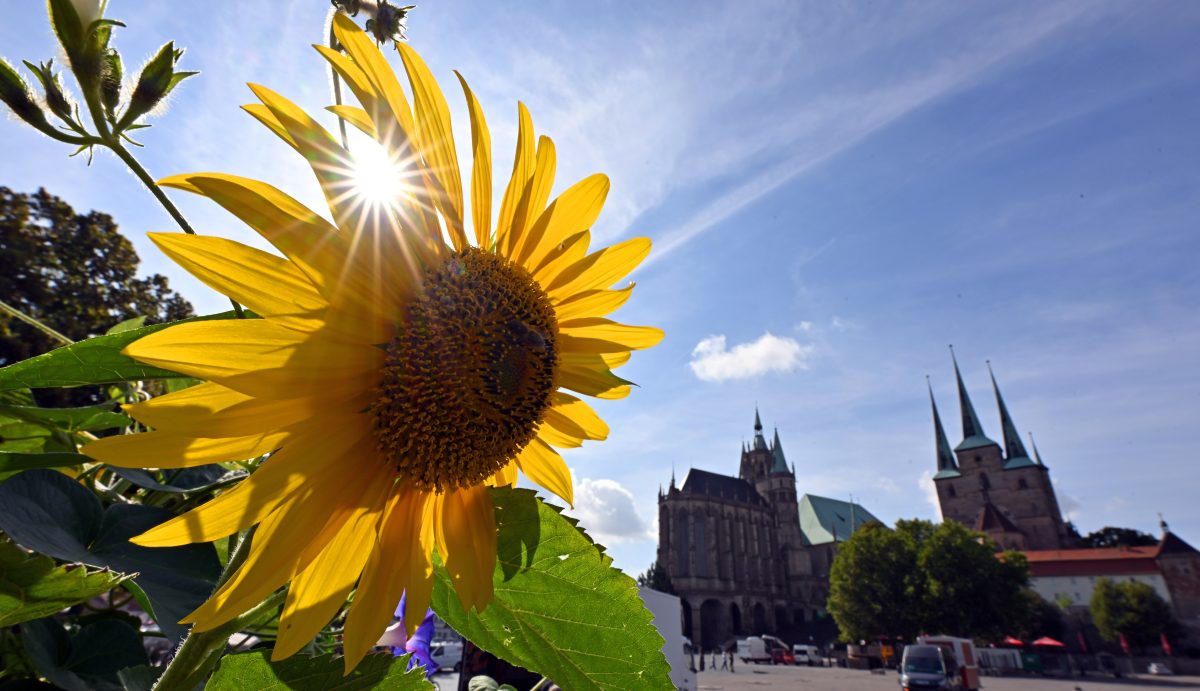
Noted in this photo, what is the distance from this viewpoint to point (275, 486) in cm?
48

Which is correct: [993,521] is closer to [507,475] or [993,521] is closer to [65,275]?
[65,275]

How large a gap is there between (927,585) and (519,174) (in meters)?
48.1

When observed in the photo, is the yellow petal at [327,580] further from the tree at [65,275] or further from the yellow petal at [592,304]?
the tree at [65,275]

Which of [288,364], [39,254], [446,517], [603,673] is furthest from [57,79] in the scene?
[39,254]

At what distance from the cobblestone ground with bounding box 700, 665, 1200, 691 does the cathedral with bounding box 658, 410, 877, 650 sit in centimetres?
2289

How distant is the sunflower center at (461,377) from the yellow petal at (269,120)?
0.57ft

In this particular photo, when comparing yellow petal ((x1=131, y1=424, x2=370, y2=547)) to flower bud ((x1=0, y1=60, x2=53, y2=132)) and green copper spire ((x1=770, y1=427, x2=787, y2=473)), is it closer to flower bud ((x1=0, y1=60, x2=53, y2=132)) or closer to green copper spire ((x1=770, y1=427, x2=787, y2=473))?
flower bud ((x1=0, y1=60, x2=53, y2=132))

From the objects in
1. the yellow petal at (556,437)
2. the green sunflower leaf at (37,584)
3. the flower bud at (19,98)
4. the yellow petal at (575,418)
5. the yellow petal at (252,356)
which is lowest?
the green sunflower leaf at (37,584)

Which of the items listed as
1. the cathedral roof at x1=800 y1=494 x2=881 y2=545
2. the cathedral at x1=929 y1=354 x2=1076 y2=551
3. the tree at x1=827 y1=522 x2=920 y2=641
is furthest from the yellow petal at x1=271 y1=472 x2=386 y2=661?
the cathedral roof at x1=800 y1=494 x2=881 y2=545

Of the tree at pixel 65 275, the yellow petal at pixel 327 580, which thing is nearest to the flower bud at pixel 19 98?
the yellow petal at pixel 327 580

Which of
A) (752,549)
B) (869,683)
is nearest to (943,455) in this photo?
A: (752,549)

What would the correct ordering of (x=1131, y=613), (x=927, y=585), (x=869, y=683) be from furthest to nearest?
(x=1131, y=613)
(x=927, y=585)
(x=869, y=683)

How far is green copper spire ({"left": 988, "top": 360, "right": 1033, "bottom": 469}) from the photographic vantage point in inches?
2606

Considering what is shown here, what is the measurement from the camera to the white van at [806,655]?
50875 millimetres
